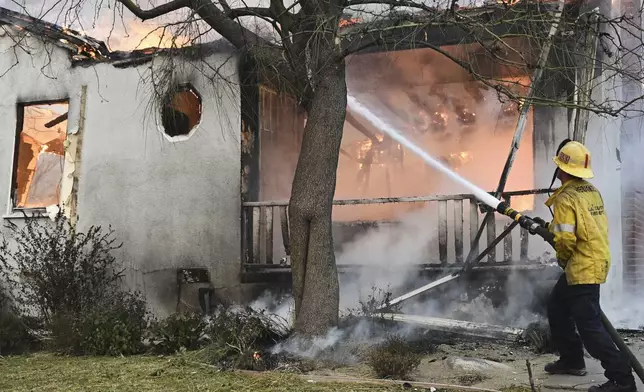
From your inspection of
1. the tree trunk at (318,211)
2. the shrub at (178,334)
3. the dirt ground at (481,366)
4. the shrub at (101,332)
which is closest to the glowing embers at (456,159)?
the dirt ground at (481,366)

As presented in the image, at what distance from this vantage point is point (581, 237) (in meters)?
4.68

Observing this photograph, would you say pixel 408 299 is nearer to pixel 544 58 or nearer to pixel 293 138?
pixel 544 58

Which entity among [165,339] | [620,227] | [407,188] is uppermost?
[407,188]

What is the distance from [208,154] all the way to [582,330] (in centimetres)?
625

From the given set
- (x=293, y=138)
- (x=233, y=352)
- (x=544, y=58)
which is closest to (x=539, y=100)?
(x=544, y=58)

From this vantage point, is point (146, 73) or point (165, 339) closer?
point (165, 339)

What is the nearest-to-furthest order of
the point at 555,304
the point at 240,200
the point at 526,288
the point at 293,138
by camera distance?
1. the point at 555,304
2. the point at 526,288
3. the point at 240,200
4. the point at 293,138

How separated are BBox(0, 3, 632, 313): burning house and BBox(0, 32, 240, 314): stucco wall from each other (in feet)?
0.06

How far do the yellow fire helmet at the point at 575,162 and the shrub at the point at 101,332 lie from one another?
16.2 feet

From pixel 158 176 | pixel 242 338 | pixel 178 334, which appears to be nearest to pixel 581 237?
pixel 242 338

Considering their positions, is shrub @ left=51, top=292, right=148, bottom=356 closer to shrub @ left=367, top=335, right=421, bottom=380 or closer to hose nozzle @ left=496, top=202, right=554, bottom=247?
shrub @ left=367, top=335, right=421, bottom=380

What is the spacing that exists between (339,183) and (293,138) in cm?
202

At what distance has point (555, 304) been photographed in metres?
5.18

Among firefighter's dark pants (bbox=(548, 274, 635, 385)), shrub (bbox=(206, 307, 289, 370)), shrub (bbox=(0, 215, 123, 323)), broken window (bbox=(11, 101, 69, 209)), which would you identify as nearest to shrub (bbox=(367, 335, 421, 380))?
shrub (bbox=(206, 307, 289, 370))
